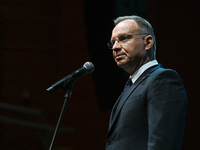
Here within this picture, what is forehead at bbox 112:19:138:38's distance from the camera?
1.58m

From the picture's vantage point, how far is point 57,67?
12.4ft

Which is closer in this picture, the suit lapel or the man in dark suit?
the man in dark suit

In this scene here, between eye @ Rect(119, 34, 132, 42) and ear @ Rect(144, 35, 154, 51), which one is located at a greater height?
eye @ Rect(119, 34, 132, 42)

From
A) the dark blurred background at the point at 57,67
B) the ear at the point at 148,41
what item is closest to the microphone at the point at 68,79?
the ear at the point at 148,41

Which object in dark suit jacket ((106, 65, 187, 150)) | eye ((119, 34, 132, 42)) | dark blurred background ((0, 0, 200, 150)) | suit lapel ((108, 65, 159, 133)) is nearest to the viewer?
dark suit jacket ((106, 65, 187, 150))

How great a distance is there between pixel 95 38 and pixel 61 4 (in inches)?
28.4

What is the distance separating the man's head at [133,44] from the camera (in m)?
1.54

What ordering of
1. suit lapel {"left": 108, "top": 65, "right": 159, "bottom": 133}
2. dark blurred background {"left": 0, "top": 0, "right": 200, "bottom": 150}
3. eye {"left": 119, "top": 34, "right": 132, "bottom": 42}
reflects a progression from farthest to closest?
dark blurred background {"left": 0, "top": 0, "right": 200, "bottom": 150} < eye {"left": 119, "top": 34, "right": 132, "bottom": 42} < suit lapel {"left": 108, "top": 65, "right": 159, "bottom": 133}

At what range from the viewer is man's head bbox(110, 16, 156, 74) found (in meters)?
1.54

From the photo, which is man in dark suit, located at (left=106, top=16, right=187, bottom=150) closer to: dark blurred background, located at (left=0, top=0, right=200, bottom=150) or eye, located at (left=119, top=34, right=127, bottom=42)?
eye, located at (left=119, top=34, right=127, bottom=42)

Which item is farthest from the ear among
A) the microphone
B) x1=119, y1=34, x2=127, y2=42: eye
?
the microphone

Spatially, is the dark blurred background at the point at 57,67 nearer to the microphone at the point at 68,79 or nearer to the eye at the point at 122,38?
the eye at the point at 122,38

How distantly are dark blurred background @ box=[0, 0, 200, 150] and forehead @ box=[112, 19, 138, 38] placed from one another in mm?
1185

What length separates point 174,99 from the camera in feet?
4.20
